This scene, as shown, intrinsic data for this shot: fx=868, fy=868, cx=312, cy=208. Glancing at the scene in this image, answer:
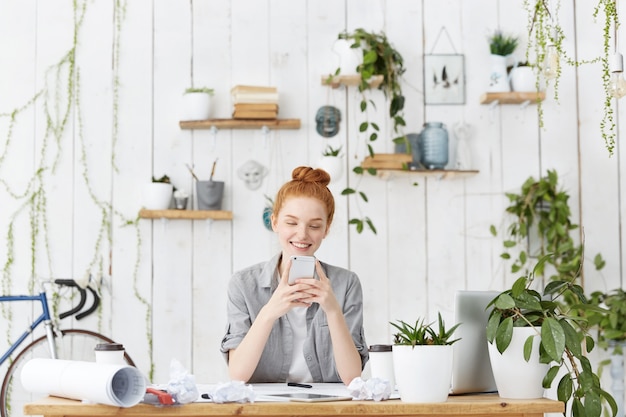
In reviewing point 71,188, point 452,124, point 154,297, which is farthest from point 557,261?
point 71,188

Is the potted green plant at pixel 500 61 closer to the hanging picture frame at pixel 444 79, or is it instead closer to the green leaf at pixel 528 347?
the hanging picture frame at pixel 444 79

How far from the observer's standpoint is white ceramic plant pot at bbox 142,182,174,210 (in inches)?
159

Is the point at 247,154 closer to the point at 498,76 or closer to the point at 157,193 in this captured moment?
the point at 157,193

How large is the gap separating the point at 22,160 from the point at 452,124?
2085 mm

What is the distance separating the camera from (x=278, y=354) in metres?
2.70

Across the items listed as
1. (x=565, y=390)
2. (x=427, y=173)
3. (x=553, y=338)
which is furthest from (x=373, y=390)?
(x=427, y=173)

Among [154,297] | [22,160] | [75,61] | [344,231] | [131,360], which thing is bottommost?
[131,360]

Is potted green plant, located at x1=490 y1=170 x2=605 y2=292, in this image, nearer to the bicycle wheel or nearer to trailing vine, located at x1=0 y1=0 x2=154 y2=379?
trailing vine, located at x1=0 y1=0 x2=154 y2=379

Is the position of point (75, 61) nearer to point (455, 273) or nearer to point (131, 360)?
point (131, 360)

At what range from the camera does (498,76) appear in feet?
13.9

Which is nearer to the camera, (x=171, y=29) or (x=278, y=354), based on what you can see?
(x=278, y=354)

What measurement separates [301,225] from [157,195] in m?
1.54

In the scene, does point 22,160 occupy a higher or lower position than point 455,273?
higher

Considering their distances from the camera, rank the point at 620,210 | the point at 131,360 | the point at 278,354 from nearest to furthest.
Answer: the point at 278,354
the point at 131,360
the point at 620,210
